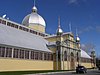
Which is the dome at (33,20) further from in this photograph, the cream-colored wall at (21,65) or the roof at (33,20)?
the cream-colored wall at (21,65)

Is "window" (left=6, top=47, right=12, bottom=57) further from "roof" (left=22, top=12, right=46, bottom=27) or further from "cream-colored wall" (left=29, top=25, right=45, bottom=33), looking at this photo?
"roof" (left=22, top=12, right=46, bottom=27)

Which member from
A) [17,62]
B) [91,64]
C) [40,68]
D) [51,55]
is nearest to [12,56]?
[17,62]

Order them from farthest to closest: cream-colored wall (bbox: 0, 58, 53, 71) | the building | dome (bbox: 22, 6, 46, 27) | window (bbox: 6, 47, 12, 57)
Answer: dome (bbox: 22, 6, 46, 27), the building, window (bbox: 6, 47, 12, 57), cream-colored wall (bbox: 0, 58, 53, 71)

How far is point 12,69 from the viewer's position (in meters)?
42.1

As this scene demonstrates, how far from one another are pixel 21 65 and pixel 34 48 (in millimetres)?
7339

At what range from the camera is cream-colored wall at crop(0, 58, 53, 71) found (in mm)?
40291

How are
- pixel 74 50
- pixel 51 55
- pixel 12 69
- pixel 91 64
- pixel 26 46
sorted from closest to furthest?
pixel 12 69
pixel 26 46
pixel 51 55
pixel 74 50
pixel 91 64

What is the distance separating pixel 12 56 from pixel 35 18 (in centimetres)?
3137

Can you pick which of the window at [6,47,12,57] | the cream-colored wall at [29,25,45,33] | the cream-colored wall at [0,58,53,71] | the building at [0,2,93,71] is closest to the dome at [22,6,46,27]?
the building at [0,2,93,71]

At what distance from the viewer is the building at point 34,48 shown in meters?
42.5

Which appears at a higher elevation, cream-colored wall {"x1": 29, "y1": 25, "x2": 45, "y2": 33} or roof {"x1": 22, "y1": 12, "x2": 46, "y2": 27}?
roof {"x1": 22, "y1": 12, "x2": 46, "y2": 27}

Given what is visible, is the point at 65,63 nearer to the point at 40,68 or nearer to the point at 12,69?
the point at 40,68

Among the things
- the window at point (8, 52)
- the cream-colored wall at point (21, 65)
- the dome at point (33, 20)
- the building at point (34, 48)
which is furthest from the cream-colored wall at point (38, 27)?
the window at point (8, 52)

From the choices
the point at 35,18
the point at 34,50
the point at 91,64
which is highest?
the point at 35,18
